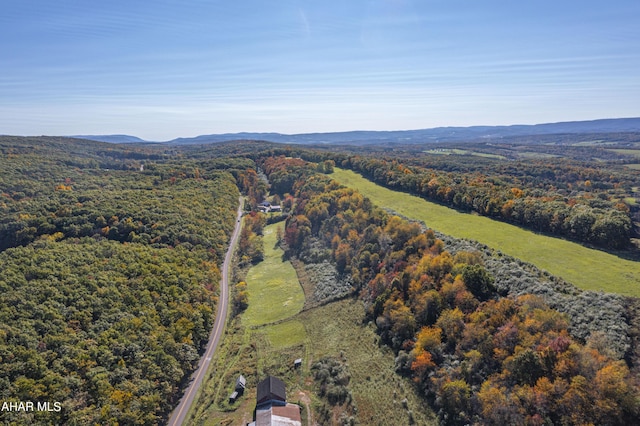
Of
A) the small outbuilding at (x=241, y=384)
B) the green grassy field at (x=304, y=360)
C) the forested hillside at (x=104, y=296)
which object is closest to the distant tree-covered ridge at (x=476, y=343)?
the green grassy field at (x=304, y=360)

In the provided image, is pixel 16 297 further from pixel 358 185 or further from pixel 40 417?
pixel 358 185

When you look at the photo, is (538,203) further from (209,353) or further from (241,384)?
(209,353)

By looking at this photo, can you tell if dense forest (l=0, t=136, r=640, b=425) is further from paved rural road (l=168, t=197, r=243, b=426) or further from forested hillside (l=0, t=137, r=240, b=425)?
paved rural road (l=168, t=197, r=243, b=426)

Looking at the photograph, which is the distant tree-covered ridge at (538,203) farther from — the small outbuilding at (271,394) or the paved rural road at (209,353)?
the paved rural road at (209,353)

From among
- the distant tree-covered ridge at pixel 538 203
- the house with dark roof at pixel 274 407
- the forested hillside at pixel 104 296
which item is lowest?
the house with dark roof at pixel 274 407

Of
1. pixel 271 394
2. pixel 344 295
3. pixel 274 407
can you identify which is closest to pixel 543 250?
pixel 344 295

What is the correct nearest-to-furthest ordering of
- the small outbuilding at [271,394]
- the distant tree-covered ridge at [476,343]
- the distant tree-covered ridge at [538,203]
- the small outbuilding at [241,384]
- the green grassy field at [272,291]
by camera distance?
the distant tree-covered ridge at [476,343] < the small outbuilding at [271,394] < the small outbuilding at [241,384] < the distant tree-covered ridge at [538,203] < the green grassy field at [272,291]

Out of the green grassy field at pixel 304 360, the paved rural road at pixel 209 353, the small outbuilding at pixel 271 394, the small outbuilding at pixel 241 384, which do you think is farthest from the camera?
the small outbuilding at pixel 241 384

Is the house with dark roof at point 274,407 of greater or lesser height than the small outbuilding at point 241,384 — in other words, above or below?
above
